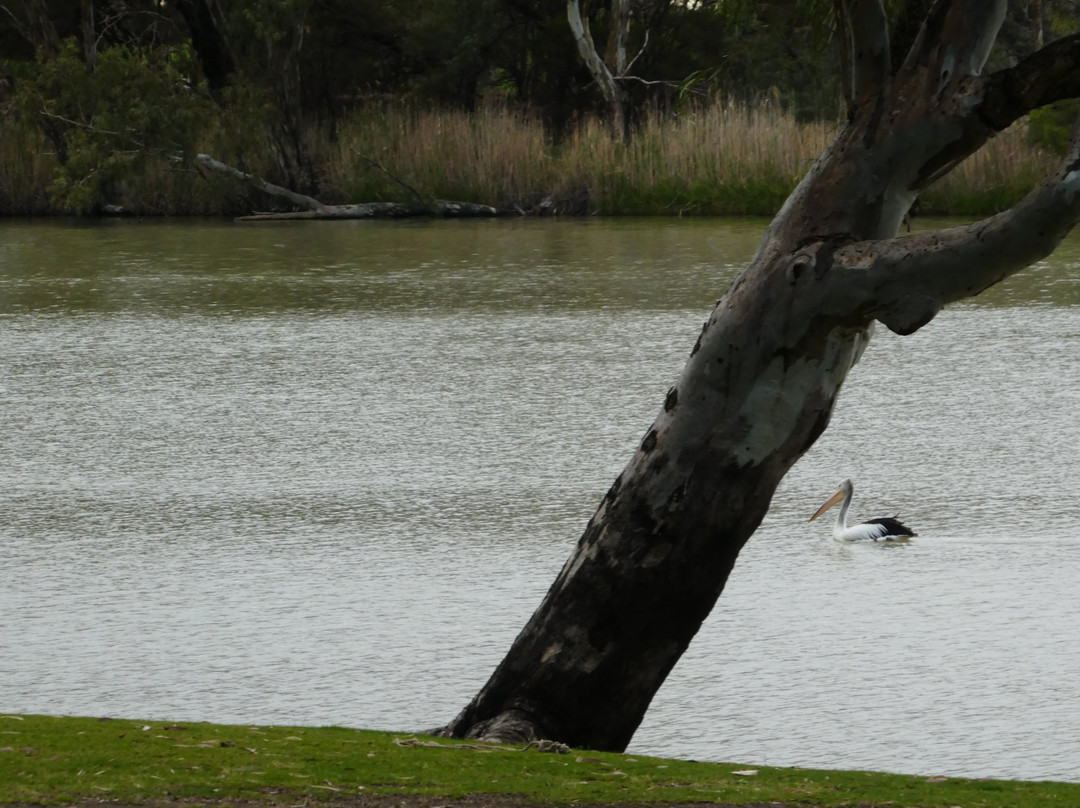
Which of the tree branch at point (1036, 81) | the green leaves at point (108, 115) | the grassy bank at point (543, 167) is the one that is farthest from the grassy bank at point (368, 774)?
the green leaves at point (108, 115)

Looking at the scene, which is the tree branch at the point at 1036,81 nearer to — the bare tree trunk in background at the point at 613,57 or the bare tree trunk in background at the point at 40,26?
the bare tree trunk in background at the point at 613,57

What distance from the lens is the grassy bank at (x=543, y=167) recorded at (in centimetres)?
2258

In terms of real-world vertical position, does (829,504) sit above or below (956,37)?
below

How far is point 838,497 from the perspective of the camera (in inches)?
305

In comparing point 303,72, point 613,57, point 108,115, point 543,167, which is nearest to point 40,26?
point 108,115

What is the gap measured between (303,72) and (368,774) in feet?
82.6

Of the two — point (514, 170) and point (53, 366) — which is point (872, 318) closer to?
point (53, 366)

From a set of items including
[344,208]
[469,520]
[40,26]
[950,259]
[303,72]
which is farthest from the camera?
[303,72]

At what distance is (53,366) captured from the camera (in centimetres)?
1185

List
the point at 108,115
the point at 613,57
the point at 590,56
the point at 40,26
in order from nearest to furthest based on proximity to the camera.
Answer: the point at 108,115
the point at 40,26
the point at 590,56
the point at 613,57

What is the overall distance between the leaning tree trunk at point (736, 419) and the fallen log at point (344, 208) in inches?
757

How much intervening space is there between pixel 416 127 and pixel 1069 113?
9.33 m

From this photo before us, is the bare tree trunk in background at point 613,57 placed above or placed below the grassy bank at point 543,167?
above

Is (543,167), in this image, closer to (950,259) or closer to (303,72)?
(303,72)
